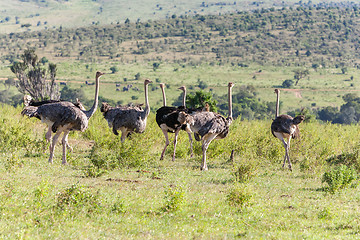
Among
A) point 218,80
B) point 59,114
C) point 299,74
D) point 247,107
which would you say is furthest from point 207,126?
point 299,74

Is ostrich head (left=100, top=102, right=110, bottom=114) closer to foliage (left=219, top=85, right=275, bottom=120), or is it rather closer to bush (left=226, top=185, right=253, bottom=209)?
bush (left=226, top=185, right=253, bottom=209)

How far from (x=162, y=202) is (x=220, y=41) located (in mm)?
83833

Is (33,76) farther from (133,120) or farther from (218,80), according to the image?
(218,80)

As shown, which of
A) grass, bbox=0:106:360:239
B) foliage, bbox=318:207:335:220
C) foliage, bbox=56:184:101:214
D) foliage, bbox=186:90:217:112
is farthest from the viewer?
foliage, bbox=186:90:217:112

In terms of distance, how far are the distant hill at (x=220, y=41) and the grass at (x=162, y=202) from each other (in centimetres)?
6788

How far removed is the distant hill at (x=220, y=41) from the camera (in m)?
83.3

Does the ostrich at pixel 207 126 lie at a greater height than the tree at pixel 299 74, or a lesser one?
greater

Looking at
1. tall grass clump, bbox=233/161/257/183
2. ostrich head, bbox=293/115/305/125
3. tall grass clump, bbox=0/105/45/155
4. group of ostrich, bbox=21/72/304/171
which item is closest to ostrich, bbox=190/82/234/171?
group of ostrich, bbox=21/72/304/171

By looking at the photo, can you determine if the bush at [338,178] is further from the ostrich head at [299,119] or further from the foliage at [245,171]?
the ostrich head at [299,119]

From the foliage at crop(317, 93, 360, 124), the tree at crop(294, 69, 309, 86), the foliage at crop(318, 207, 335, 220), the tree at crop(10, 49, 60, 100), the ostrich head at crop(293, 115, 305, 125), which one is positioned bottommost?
the foliage at crop(317, 93, 360, 124)

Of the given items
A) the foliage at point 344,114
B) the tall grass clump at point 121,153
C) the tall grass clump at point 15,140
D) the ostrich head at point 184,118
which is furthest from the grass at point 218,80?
the ostrich head at point 184,118

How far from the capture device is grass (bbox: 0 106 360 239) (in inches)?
293

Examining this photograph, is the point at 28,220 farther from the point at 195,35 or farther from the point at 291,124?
the point at 195,35

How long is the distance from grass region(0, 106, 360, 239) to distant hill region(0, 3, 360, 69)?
67.9 meters
